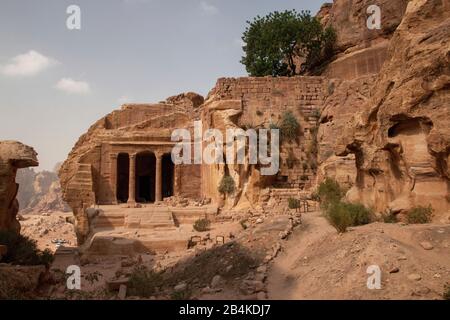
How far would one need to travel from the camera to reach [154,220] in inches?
745

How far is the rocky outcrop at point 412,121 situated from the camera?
8.48 meters

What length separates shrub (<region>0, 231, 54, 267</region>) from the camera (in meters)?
10.9

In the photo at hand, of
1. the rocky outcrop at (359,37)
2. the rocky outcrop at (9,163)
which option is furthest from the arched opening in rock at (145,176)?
the rocky outcrop at (9,163)

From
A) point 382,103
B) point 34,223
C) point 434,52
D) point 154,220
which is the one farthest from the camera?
point 34,223

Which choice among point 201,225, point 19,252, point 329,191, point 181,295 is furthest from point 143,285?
point 329,191

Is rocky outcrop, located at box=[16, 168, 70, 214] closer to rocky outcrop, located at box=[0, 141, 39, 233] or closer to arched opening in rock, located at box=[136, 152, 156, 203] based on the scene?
arched opening in rock, located at box=[136, 152, 156, 203]

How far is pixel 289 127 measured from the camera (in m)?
20.6

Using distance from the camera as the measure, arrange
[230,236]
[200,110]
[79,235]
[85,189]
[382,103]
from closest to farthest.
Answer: [382,103] < [230,236] < [79,235] < [85,189] < [200,110]

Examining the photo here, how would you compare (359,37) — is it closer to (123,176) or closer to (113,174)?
(113,174)

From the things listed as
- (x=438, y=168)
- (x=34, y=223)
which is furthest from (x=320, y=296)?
(x=34, y=223)

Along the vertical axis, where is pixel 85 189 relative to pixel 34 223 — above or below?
above

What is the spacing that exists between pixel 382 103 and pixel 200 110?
16890 millimetres
